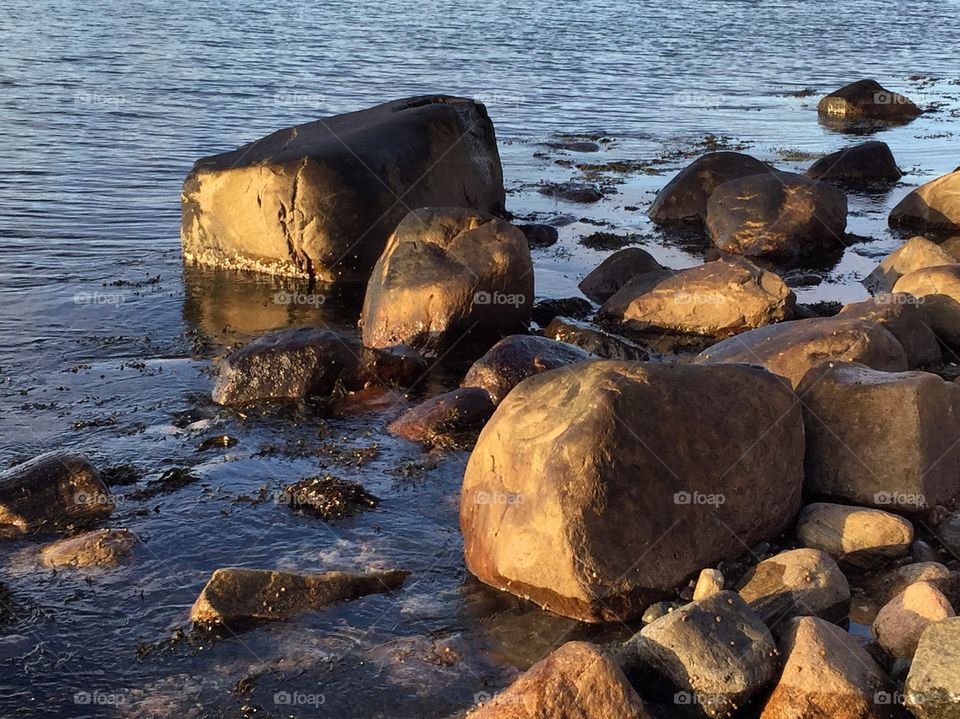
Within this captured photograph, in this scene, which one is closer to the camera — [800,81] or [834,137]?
[834,137]

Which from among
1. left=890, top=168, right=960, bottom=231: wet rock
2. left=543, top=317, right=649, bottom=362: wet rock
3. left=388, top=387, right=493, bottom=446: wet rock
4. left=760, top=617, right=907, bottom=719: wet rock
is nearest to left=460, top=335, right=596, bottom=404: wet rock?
left=388, top=387, right=493, bottom=446: wet rock

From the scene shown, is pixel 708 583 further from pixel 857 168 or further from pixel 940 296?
pixel 857 168

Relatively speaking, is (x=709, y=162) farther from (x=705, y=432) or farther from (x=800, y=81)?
(x=800, y=81)

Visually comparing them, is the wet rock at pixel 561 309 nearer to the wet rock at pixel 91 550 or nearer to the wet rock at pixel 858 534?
the wet rock at pixel 858 534

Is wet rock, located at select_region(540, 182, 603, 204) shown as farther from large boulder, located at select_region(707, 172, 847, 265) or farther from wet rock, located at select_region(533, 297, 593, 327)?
wet rock, located at select_region(533, 297, 593, 327)

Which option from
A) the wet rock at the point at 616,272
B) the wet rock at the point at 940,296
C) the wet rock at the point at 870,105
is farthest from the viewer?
the wet rock at the point at 870,105

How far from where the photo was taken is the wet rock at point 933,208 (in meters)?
19.2

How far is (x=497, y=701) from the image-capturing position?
22.3ft

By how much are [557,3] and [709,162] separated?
3820 centimetres

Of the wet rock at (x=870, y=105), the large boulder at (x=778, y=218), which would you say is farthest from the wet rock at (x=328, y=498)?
the wet rock at (x=870, y=105)

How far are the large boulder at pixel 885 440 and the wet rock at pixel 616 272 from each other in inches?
244

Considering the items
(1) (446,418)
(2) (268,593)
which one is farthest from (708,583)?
(1) (446,418)

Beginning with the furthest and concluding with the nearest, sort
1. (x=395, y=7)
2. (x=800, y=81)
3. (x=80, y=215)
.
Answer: (x=395, y=7)
(x=800, y=81)
(x=80, y=215)

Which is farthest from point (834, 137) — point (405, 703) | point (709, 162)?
point (405, 703)
